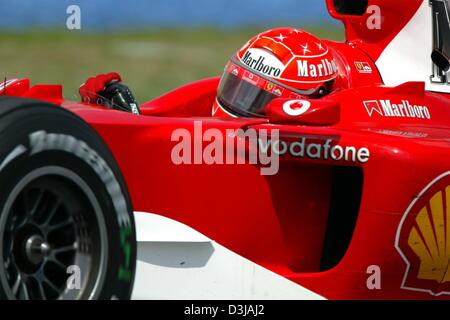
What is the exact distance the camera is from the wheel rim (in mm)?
3316

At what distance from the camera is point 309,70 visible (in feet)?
15.8

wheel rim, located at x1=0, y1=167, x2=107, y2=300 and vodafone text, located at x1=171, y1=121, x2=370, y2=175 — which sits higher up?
vodafone text, located at x1=171, y1=121, x2=370, y2=175

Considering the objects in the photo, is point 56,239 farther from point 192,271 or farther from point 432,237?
point 432,237

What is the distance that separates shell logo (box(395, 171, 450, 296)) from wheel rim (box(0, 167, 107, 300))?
50.9 inches

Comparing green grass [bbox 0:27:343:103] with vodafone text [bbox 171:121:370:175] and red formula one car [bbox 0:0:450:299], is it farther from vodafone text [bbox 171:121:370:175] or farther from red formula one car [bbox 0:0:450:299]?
vodafone text [bbox 171:121:370:175]

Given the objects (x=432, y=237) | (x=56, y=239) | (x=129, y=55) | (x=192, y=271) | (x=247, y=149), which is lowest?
(x=192, y=271)

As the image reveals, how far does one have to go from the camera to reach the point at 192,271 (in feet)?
13.7

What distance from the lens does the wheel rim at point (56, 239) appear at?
3316 millimetres

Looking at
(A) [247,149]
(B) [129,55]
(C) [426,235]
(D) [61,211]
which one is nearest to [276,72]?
(A) [247,149]

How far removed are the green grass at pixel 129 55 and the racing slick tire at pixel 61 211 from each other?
7.91 meters

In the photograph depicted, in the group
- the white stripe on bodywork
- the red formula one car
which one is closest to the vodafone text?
the red formula one car

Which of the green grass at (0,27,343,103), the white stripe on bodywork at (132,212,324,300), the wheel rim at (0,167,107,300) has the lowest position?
the white stripe on bodywork at (132,212,324,300)

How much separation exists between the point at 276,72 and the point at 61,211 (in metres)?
1.63
